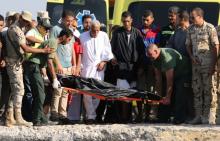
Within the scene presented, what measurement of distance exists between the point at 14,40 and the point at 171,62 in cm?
232

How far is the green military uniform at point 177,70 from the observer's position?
9631mm

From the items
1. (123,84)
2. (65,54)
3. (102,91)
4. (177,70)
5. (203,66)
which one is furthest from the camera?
(123,84)

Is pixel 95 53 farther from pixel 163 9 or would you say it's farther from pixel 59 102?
pixel 163 9

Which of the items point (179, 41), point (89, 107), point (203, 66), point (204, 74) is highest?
point (179, 41)

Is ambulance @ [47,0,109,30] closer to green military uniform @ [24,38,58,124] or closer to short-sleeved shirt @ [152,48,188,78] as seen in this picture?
short-sleeved shirt @ [152,48,188,78]

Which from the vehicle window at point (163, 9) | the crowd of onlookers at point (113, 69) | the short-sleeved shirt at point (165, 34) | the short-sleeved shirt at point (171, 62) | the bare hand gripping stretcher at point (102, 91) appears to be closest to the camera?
the crowd of onlookers at point (113, 69)

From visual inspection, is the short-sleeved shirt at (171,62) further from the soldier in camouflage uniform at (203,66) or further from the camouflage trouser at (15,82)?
the camouflage trouser at (15,82)

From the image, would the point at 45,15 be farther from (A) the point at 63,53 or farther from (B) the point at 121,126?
(B) the point at 121,126

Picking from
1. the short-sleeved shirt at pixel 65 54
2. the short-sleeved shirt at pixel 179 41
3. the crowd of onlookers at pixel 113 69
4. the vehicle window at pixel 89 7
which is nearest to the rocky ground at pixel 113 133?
the crowd of onlookers at pixel 113 69

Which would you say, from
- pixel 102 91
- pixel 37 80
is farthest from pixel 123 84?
pixel 37 80

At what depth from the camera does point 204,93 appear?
9.59m

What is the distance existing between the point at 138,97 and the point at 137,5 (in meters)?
3.53

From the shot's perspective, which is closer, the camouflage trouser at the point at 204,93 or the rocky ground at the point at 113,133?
the rocky ground at the point at 113,133

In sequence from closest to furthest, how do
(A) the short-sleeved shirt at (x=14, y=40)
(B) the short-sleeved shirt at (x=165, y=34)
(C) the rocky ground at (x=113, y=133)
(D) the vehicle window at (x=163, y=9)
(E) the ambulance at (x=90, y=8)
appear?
(C) the rocky ground at (x=113, y=133) → (A) the short-sleeved shirt at (x=14, y=40) → (B) the short-sleeved shirt at (x=165, y=34) → (D) the vehicle window at (x=163, y=9) → (E) the ambulance at (x=90, y=8)
